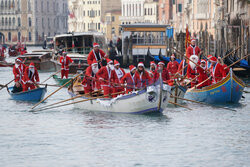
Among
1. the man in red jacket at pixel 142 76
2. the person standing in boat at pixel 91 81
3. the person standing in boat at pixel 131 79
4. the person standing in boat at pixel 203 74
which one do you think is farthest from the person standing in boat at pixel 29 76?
the person standing in boat at pixel 203 74

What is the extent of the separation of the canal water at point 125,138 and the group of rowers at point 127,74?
36.0 inches

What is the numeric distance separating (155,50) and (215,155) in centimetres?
2942

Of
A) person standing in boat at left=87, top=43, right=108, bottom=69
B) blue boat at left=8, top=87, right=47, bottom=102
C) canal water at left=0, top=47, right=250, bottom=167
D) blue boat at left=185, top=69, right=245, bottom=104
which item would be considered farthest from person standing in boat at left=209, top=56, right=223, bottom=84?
blue boat at left=8, top=87, right=47, bottom=102

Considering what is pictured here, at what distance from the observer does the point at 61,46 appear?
38.3m

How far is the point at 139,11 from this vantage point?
113938 mm

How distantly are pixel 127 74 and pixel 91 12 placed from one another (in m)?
113

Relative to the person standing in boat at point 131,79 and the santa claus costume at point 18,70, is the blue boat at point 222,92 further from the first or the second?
the santa claus costume at point 18,70

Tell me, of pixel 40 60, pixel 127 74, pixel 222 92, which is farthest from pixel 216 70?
pixel 40 60

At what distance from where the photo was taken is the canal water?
45.1 ft

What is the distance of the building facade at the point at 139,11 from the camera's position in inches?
4268

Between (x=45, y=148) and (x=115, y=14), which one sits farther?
(x=115, y=14)

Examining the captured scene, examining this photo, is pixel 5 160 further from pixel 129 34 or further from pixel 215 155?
pixel 129 34

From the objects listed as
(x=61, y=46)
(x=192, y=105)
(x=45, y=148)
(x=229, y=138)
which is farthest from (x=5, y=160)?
(x=61, y=46)

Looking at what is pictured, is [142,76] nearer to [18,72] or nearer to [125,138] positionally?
[125,138]
